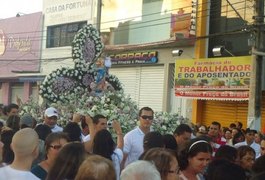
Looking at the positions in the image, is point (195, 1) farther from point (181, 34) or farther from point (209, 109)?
point (209, 109)

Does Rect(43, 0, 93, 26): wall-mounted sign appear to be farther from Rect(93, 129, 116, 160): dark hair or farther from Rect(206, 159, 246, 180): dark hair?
Rect(206, 159, 246, 180): dark hair

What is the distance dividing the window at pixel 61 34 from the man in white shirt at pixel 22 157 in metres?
24.0

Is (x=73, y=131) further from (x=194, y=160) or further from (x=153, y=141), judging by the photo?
(x=194, y=160)

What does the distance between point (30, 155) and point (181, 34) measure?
1688 centimetres

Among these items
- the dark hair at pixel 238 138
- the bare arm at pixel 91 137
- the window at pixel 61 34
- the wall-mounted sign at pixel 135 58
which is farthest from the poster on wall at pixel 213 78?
the bare arm at pixel 91 137

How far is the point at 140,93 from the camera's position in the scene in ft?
77.4

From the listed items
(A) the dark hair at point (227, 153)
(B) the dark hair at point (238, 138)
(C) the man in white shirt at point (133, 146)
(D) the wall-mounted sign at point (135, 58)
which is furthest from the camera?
(D) the wall-mounted sign at point (135, 58)

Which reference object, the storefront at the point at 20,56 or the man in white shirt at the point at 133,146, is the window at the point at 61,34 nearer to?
the storefront at the point at 20,56

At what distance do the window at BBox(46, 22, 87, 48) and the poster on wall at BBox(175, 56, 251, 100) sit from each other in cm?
977

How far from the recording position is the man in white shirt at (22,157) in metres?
3.81

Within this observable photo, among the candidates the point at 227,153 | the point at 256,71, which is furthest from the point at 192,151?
A: the point at 256,71

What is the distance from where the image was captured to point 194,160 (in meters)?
4.95

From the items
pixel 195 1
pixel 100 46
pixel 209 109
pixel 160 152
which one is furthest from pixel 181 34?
pixel 160 152

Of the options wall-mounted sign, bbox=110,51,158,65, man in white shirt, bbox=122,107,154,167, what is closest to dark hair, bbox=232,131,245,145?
man in white shirt, bbox=122,107,154,167
